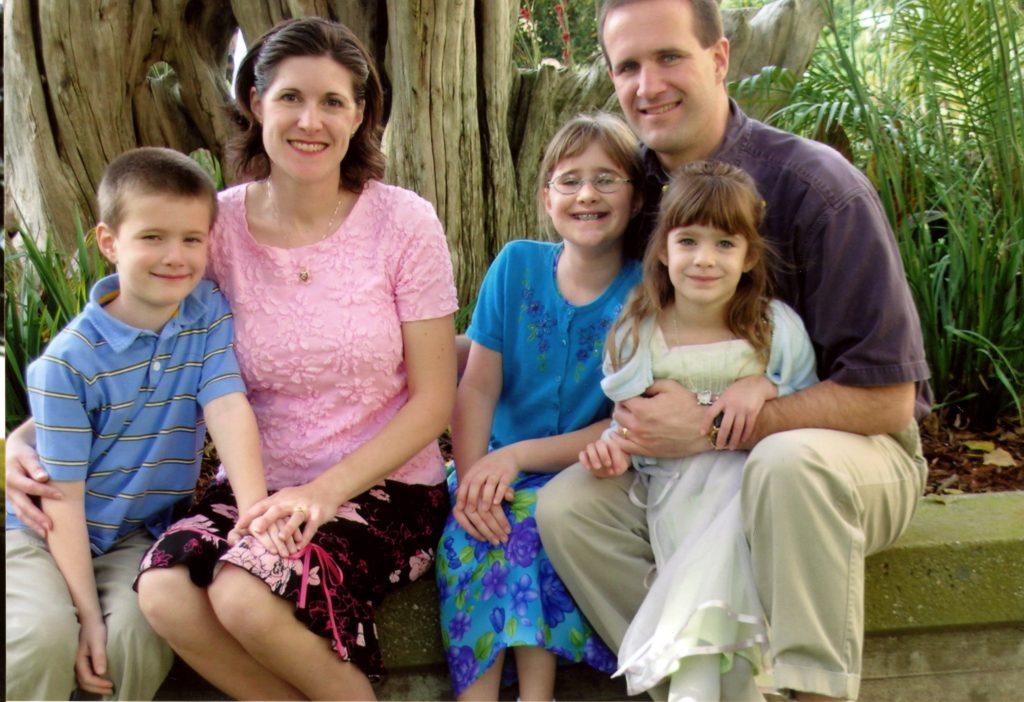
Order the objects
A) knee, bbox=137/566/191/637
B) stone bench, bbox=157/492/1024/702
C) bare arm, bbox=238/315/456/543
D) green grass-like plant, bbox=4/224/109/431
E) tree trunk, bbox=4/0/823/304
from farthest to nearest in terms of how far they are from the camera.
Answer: tree trunk, bbox=4/0/823/304 → green grass-like plant, bbox=4/224/109/431 → stone bench, bbox=157/492/1024/702 → bare arm, bbox=238/315/456/543 → knee, bbox=137/566/191/637

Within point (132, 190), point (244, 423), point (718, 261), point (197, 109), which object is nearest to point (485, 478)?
point (244, 423)

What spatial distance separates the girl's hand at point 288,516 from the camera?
2041 mm

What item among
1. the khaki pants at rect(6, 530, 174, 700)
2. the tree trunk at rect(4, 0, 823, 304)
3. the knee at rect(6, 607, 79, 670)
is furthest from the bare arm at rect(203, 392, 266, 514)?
the tree trunk at rect(4, 0, 823, 304)

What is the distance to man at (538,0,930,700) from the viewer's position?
1884 millimetres

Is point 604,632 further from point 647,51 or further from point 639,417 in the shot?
point 647,51

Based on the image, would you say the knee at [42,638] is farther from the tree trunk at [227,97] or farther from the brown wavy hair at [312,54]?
the tree trunk at [227,97]

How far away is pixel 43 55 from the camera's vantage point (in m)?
4.05

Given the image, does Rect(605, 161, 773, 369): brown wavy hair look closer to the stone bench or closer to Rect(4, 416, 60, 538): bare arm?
the stone bench

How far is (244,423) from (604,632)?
890 mm

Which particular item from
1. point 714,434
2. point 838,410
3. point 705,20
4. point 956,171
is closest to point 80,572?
point 714,434

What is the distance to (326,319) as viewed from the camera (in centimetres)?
229

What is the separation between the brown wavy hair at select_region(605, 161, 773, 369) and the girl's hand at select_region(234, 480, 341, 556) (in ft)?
2.33

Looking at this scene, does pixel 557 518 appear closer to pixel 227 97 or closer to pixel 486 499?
pixel 486 499

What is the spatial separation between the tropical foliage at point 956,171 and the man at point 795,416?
977 millimetres
